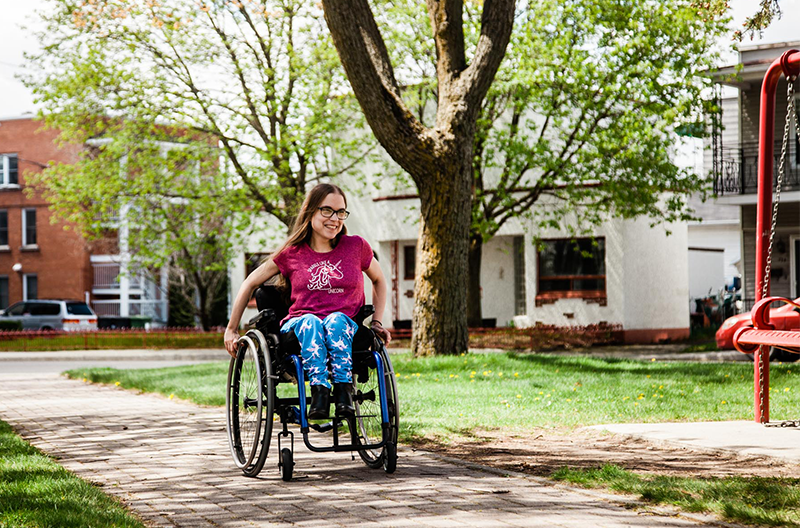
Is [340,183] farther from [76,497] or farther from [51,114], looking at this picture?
[76,497]

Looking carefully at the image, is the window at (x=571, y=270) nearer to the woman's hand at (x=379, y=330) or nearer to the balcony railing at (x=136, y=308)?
the woman's hand at (x=379, y=330)

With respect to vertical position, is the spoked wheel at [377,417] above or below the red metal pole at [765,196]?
below

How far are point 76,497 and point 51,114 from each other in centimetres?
2211

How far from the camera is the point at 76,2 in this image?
24.8 metres

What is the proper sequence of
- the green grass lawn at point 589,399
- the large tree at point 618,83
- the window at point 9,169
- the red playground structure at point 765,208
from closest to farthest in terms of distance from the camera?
1. the green grass lawn at point 589,399
2. the red playground structure at point 765,208
3. the large tree at point 618,83
4. the window at point 9,169

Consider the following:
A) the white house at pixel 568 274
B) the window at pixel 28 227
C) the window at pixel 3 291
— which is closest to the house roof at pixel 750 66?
the white house at pixel 568 274

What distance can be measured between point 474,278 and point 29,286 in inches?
1204

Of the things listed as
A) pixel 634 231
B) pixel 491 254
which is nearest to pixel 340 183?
pixel 491 254

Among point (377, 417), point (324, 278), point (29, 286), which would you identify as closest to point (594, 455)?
point (377, 417)

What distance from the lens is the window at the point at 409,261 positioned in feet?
105

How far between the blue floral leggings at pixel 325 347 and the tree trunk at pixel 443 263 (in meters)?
8.26

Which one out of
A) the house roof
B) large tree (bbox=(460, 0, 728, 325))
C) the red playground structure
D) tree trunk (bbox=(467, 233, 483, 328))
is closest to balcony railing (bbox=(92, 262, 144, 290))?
tree trunk (bbox=(467, 233, 483, 328))

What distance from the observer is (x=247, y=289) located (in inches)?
245

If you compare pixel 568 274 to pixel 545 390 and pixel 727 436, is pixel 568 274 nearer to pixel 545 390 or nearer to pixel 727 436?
pixel 545 390
